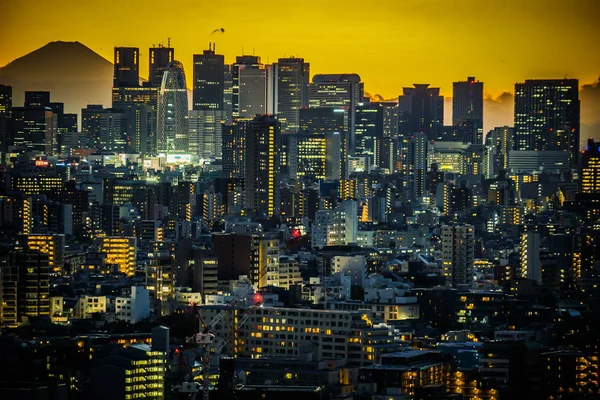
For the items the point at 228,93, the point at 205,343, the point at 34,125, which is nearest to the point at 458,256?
the point at 205,343

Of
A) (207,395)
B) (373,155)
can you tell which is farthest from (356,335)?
(373,155)

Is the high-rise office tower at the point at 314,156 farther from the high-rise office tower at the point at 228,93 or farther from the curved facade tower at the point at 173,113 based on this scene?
the curved facade tower at the point at 173,113

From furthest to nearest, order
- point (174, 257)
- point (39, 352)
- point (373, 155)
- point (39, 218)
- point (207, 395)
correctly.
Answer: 1. point (373, 155)
2. point (39, 218)
3. point (174, 257)
4. point (39, 352)
5. point (207, 395)

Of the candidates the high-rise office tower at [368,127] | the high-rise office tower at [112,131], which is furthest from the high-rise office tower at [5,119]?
the high-rise office tower at [368,127]

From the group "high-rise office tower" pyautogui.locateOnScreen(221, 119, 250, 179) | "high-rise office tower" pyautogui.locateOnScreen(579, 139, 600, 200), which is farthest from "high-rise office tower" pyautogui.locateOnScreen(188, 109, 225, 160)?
"high-rise office tower" pyautogui.locateOnScreen(579, 139, 600, 200)

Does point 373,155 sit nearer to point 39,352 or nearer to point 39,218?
point 39,218
